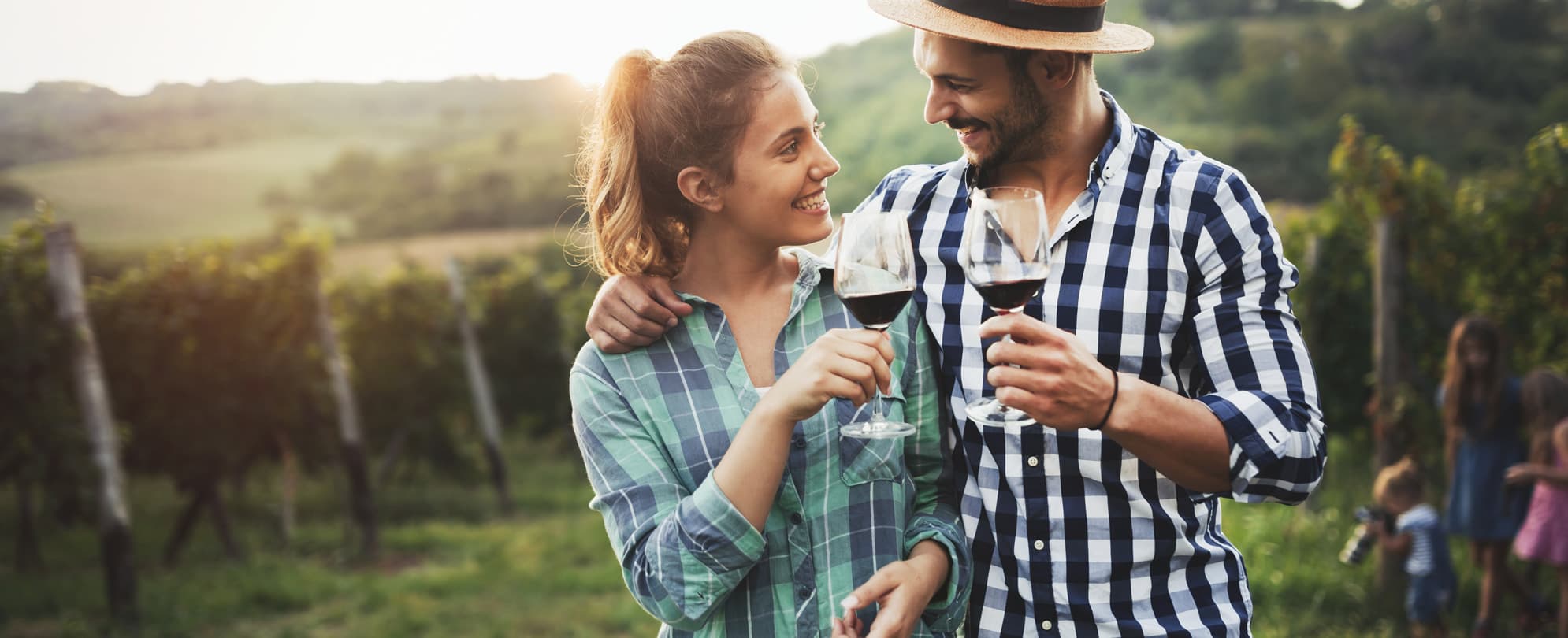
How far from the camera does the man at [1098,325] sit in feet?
5.61

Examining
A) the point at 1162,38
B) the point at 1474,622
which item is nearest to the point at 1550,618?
the point at 1474,622

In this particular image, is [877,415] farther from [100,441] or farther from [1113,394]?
[100,441]

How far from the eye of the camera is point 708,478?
161 cm

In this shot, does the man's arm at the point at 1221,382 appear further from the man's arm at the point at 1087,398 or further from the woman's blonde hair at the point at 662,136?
the woman's blonde hair at the point at 662,136

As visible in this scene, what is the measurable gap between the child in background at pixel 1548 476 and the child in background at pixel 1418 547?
39 cm

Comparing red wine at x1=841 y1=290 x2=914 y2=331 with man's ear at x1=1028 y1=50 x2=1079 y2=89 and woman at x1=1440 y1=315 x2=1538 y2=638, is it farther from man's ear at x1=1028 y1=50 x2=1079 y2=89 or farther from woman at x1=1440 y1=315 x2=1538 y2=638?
woman at x1=1440 y1=315 x2=1538 y2=638

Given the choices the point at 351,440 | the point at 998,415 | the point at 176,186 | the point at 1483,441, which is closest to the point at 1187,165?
the point at 998,415

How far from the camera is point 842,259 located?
5.28ft

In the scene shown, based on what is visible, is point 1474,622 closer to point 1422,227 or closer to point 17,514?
point 1422,227

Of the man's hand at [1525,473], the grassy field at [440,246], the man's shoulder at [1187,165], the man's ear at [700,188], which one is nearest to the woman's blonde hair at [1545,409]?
the man's hand at [1525,473]

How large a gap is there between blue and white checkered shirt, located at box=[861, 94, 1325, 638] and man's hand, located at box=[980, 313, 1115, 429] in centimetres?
34

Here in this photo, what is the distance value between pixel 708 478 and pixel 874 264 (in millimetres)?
406

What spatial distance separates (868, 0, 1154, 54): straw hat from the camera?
6.12ft

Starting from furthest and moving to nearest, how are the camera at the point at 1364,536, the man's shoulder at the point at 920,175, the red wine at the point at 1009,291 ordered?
1. the camera at the point at 1364,536
2. the man's shoulder at the point at 920,175
3. the red wine at the point at 1009,291
